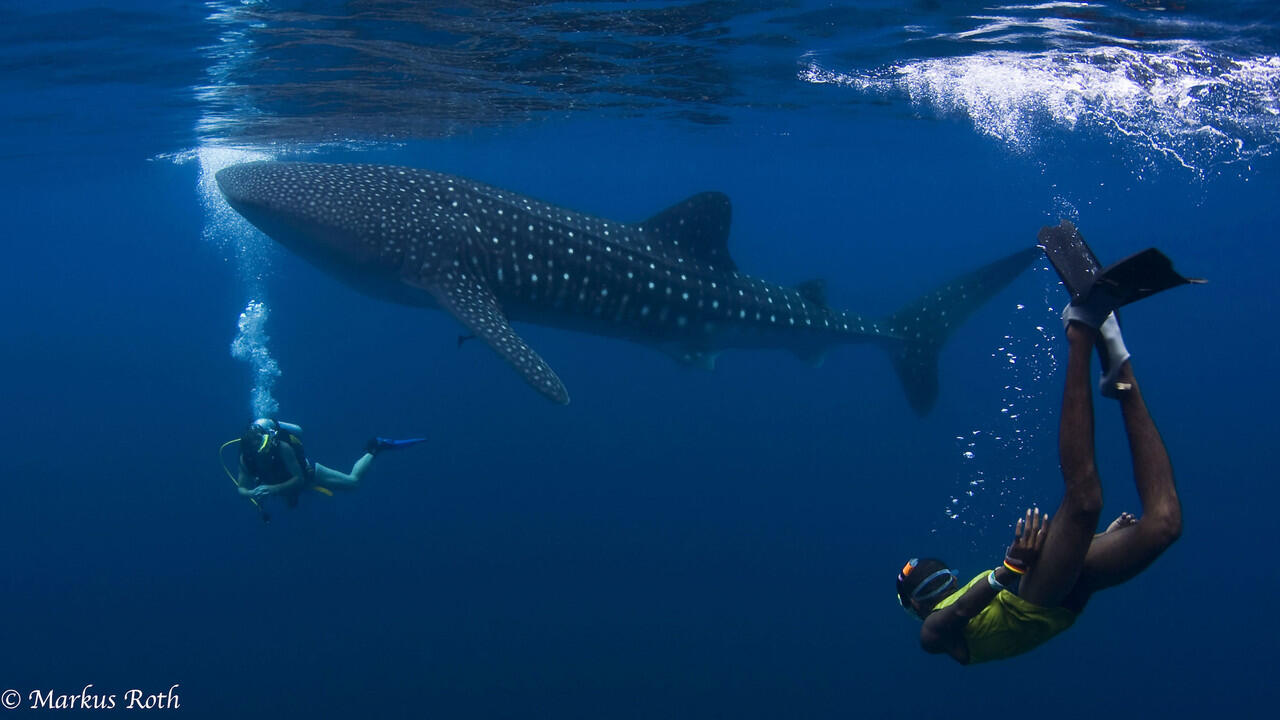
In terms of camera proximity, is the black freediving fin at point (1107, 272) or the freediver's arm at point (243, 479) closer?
the black freediving fin at point (1107, 272)

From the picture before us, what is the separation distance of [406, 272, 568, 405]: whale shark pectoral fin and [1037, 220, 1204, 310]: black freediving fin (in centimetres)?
417

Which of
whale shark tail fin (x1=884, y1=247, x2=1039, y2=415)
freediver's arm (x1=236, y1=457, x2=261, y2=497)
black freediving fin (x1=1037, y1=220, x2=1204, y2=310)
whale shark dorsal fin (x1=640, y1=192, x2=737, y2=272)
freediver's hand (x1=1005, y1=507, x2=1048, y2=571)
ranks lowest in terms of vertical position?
freediver's arm (x1=236, y1=457, x2=261, y2=497)

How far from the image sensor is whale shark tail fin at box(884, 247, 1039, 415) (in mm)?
9859

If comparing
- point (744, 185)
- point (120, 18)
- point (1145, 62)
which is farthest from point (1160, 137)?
point (744, 185)

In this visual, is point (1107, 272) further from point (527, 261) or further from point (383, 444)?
point (383, 444)

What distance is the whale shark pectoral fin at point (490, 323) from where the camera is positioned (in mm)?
6770

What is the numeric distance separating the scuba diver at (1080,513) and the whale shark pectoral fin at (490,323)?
3.89m

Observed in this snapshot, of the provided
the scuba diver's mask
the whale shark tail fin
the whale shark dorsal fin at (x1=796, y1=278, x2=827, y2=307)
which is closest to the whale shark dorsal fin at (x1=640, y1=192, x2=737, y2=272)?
the whale shark dorsal fin at (x1=796, y1=278, x2=827, y2=307)

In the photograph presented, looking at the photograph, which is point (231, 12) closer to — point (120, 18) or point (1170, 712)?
point (120, 18)

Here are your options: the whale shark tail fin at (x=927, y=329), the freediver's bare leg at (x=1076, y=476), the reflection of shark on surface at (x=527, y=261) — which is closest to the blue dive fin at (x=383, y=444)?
the reflection of shark on surface at (x=527, y=261)

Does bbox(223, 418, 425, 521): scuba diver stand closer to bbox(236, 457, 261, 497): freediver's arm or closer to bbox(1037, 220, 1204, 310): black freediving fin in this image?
bbox(236, 457, 261, 497): freediver's arm

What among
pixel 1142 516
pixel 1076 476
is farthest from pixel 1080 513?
pixel 1142 516

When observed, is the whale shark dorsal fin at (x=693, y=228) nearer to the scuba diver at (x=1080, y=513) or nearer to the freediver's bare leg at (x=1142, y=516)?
the scuba diver at (x=1080, y=513)

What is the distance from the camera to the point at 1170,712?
14.4 m
